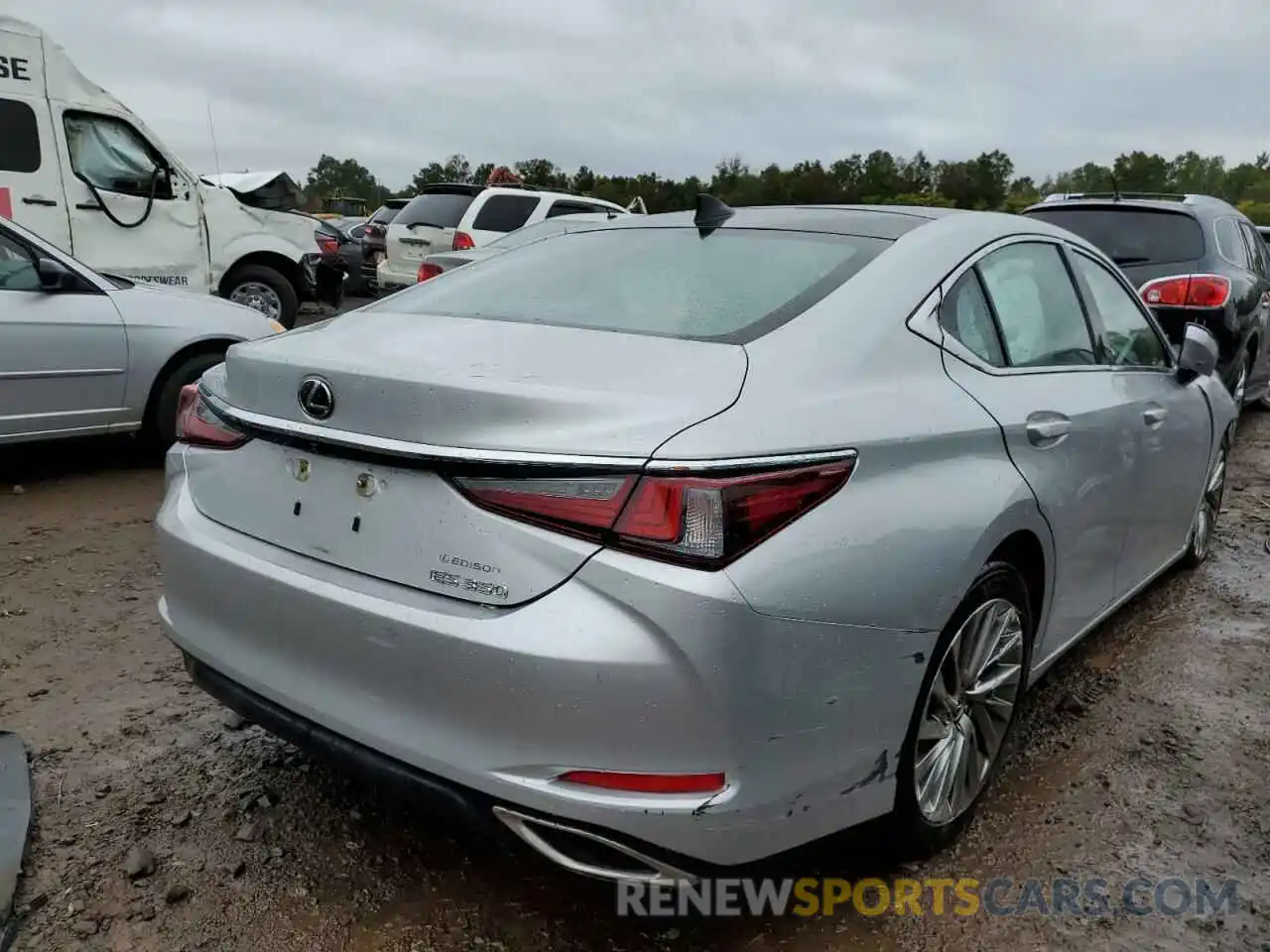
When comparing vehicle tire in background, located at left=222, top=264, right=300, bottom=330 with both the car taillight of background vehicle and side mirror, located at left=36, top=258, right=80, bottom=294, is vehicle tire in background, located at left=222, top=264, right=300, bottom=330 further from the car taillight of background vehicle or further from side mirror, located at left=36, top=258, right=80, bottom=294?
the car taillight of background vehicle

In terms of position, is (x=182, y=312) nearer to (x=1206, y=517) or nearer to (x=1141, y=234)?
(x=1206, y=517)

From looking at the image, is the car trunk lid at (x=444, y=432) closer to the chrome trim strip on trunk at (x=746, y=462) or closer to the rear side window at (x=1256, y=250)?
the chrome trim strip on trunk at (x=746, y=462)

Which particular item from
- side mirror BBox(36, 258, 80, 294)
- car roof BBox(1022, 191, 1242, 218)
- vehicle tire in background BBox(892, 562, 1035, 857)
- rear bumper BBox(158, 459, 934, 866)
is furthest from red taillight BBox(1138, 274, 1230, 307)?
side mirror BBox(36, 258, 80, 294)

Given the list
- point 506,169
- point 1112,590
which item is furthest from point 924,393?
point 506,169

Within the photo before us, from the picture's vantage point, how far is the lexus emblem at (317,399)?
6.60 ft

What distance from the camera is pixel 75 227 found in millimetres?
8656

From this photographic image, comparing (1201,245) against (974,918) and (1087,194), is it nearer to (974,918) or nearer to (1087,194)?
(1087,194)

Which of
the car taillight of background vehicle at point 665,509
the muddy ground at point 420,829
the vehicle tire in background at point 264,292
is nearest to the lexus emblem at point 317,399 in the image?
the car taillight of background vehicle at point 665,509

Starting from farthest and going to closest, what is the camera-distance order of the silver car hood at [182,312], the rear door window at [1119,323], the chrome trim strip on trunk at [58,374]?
the silver car hood at [182,312] < the chrome trim strip on trunk at [58,374] < the rear door window at [1119,323]

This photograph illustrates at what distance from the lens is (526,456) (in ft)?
5.82

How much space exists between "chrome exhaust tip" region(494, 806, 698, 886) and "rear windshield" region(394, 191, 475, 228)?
1062 centimetres

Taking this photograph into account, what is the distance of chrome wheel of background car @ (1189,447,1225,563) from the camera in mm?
4371

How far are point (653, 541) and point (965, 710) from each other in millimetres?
1098

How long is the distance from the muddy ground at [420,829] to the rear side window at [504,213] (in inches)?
324
